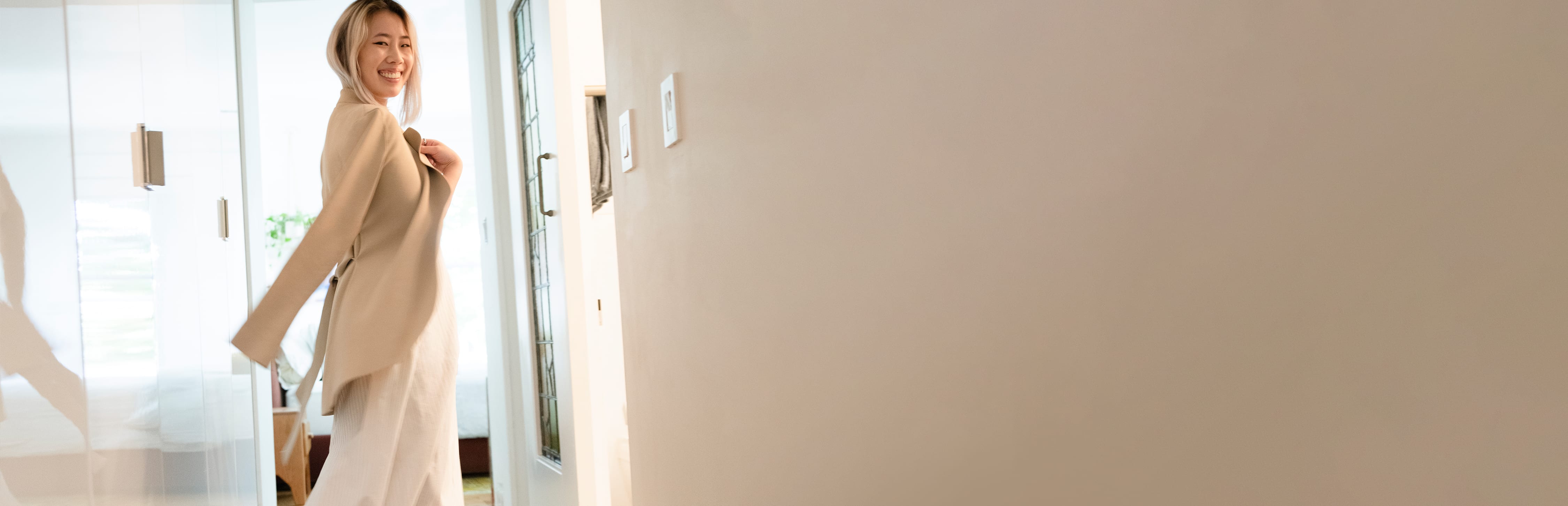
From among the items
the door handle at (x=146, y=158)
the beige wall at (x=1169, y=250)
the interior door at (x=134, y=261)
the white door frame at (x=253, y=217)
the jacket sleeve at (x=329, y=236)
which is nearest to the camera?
the beige wall at (x=1169, y=250)

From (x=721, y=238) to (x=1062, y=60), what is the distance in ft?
2.51

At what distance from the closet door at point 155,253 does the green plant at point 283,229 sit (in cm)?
528

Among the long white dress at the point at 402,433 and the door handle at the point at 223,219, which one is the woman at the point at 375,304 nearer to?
the long white dress at the point at 402,433

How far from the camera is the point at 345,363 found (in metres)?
1.99

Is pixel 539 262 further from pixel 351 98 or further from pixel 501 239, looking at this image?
pixel 351 98

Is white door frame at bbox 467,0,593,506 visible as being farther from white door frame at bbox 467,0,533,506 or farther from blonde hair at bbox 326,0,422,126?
blonde hair at bbox 326,0,422,126

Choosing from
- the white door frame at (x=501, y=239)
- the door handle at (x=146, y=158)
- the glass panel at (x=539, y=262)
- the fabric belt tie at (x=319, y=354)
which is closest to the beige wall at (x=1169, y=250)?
the door handle at (x=146, y=158)

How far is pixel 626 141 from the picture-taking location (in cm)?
180

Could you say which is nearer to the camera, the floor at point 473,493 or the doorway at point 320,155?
the floor at point 473,493

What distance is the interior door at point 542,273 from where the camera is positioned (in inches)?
113

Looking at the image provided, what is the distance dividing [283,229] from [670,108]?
7261 mm

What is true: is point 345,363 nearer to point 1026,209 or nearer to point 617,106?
point 617,106

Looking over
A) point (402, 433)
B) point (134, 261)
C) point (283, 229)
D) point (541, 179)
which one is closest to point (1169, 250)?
point (134, 261)

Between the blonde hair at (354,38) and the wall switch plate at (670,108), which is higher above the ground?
the blonde hair at (354,38)
